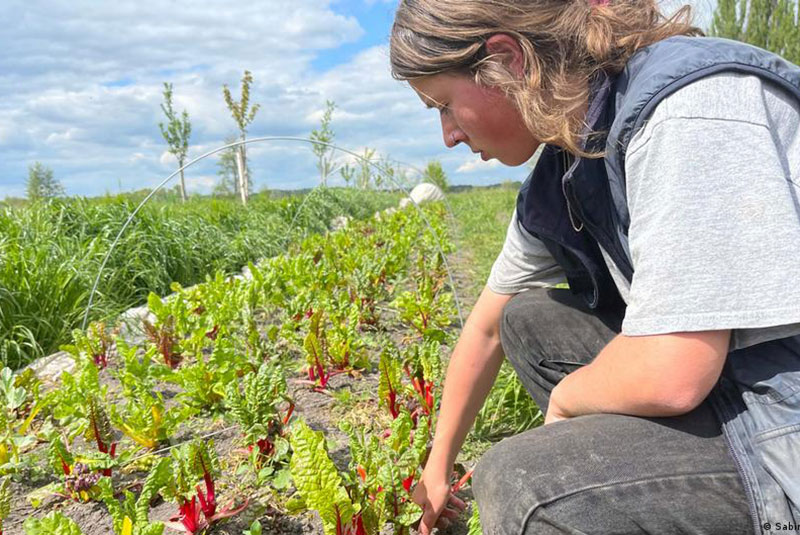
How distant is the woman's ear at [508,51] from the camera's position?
51.8 inches

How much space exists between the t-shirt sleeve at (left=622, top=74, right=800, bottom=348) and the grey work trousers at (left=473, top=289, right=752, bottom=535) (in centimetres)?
22

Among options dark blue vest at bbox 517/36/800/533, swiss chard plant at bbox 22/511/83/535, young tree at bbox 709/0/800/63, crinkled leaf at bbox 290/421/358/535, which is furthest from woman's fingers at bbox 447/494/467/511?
young tree at bbox 709/0/800/63

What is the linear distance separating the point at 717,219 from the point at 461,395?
34.8 inches

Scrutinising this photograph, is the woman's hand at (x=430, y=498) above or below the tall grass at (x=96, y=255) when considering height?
below

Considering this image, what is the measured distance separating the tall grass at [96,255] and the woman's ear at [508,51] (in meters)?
2.94

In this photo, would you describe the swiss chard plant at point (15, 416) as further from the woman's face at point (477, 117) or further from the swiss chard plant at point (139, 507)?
the woman's face at point (477, 117)

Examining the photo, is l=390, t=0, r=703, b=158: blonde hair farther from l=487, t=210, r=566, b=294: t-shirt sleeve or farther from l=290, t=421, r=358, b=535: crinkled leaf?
l=290, t=421, r=358, b=535: crinkled leaf

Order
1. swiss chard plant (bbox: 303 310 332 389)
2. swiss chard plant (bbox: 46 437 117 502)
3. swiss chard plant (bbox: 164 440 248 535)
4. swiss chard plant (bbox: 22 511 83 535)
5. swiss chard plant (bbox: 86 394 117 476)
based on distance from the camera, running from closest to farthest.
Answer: swiss chard plant (bbox: 22 511 83 535) → swiss chard plant (bbox: 164 440 248 535) → swiss chard plant (bbox: 46 437 117 502) → swiss chard plant (bbox: 86 394 117 476) → swiss chard plant (bbox: 303 310 332 389)

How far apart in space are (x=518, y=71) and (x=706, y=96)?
40 cm

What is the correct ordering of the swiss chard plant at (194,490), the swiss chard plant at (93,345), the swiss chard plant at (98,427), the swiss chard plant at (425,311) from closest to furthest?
the swiss chard plant at (194,490) → the swiss chard plant at (98,427) → the swiss chard plant at (93,345) → the swiss chard plant at (425,311)

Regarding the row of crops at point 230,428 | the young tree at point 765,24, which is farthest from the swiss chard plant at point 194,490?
the young tree at point 765,24

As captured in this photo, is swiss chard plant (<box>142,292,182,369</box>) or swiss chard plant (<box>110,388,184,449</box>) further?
swiss chard plant (<box>142,292,182,369</box>)

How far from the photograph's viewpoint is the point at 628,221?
123 centimetres

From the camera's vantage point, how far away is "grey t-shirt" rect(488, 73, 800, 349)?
39.7 inches
